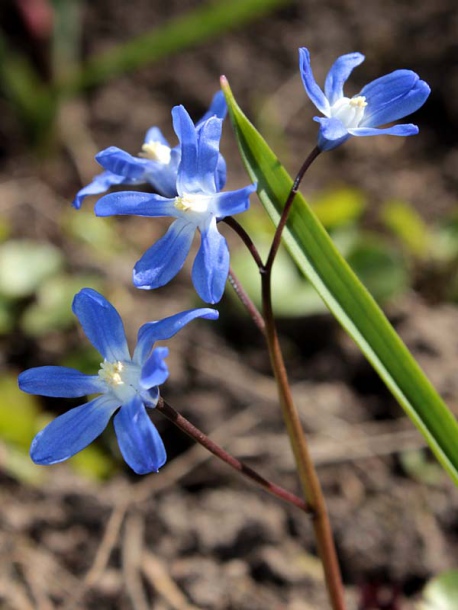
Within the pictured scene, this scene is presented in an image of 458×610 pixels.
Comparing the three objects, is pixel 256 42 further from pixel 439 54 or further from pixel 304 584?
pixel 304 584

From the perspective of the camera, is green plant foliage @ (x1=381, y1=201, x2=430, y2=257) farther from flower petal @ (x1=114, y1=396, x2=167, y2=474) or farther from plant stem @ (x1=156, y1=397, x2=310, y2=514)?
flower petal @ (x1=114, y1=396, x2=167, y2=474)

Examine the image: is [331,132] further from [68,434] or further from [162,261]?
[68,434]

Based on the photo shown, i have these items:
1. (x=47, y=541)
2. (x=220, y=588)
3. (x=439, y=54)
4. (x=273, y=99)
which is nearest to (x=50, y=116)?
(x=273, y=99)

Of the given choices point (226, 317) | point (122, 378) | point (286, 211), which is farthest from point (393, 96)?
point (226, 317)

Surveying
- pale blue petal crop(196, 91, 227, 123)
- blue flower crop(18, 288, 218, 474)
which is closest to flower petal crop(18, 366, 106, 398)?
blue flower crop(18, 288, 218, 474)

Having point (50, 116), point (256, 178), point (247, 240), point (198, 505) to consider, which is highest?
point (50, 116)

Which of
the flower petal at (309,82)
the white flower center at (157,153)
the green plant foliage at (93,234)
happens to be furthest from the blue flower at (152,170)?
the green plant foliage at (93,234)

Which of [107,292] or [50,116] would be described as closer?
[107,292]
